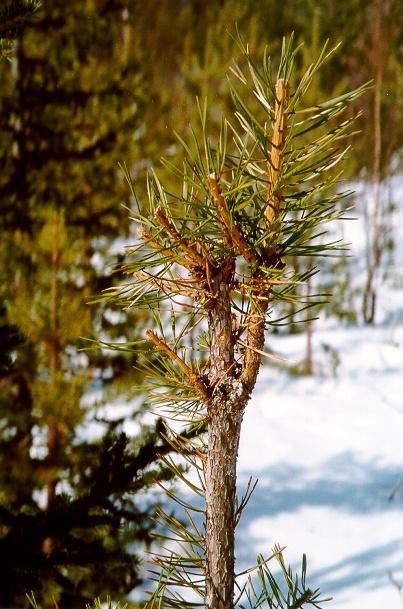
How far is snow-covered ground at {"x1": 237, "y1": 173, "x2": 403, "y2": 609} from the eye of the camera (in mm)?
4883

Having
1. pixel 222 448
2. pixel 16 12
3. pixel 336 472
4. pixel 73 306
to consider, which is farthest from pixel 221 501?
pixel 336 472

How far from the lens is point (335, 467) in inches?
255

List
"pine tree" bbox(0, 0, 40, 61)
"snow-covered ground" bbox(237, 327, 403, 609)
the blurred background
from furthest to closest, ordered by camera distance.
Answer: "snow-covered ground" bbox(237, 327, 403, 609)
the blurred background
"pine tree" bbox(0, 0, 40, 61)

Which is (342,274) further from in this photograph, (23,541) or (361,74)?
(23,541)

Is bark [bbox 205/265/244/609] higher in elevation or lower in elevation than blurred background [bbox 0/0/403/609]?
lower

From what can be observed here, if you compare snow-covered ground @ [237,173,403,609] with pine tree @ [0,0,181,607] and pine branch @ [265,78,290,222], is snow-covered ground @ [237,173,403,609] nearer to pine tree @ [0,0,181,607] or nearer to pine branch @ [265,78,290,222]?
pine tree @ [0,0,181,607]

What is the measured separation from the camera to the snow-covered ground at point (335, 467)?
4.88 meters

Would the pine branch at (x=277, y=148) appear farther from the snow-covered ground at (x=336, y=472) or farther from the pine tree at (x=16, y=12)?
the snow-covered ground at (x=336, y=472)

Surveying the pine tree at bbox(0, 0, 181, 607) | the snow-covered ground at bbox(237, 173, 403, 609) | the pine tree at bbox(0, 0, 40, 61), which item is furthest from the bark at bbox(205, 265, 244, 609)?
the snow-covered ground at bbox(237, 173, 403, 609)

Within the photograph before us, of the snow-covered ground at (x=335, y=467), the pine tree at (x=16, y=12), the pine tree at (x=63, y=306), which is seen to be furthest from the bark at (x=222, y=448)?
the snow-covered ground at (x=335, y=467)

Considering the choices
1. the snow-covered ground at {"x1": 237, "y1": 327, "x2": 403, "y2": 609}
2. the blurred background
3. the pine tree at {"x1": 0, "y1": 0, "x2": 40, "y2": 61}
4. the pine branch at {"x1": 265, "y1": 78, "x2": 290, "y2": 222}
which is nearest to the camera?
the pine branch at {"x1": 265, "y1": 78, "x2": 290, "y2": 222}

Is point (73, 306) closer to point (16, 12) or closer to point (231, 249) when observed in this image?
point (16, 12)

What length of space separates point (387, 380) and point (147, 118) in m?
5.02

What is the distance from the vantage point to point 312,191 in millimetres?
872
